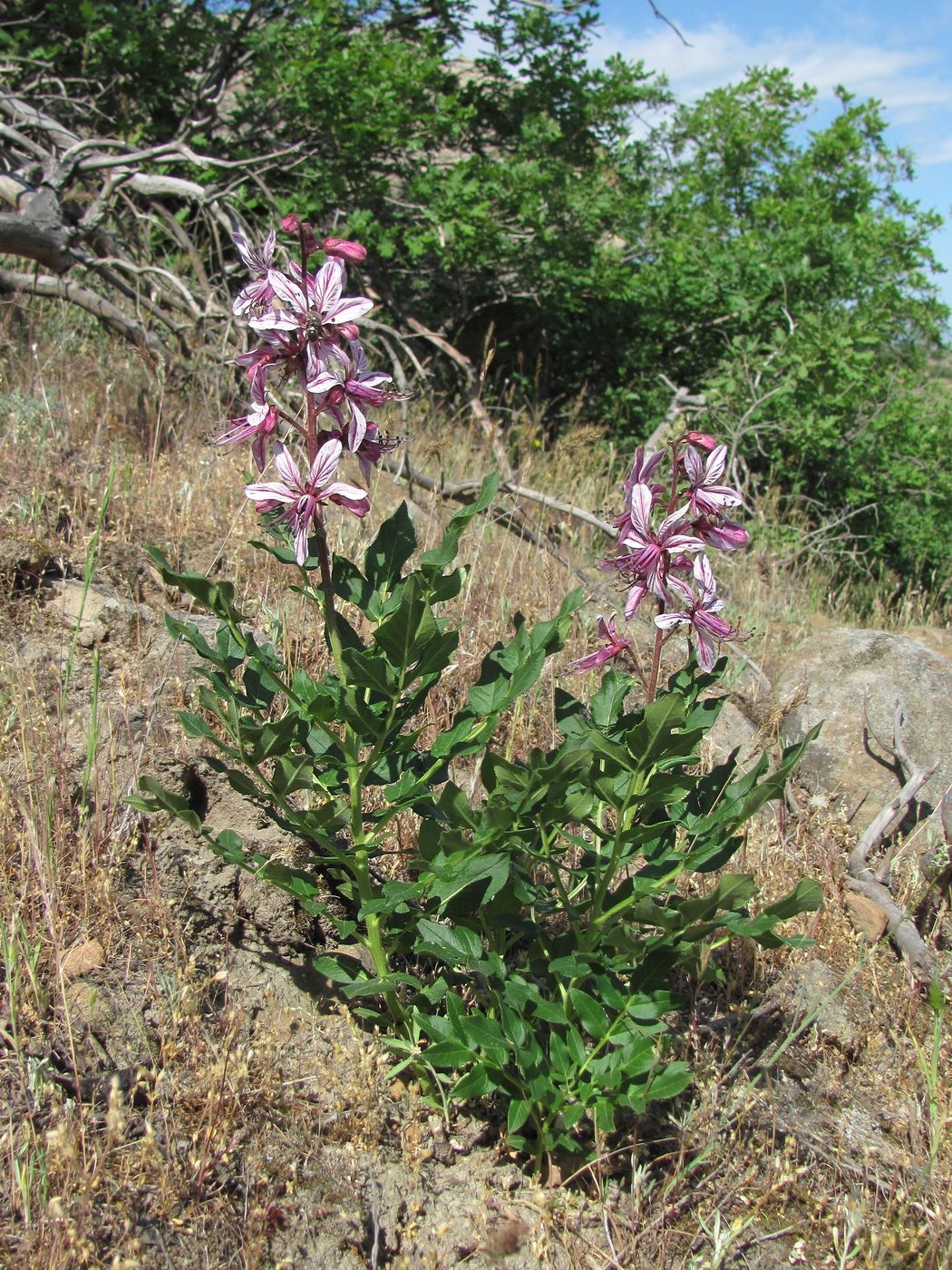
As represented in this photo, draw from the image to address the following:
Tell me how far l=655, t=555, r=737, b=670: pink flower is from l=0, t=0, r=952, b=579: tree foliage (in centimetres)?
500

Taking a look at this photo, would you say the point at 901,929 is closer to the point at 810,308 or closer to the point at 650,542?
the point at 650,542

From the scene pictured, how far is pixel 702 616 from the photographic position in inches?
88.5

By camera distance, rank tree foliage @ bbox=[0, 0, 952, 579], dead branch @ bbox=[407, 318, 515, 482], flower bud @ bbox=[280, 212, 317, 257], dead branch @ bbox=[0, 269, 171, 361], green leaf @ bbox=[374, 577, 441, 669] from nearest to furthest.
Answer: green leaf @ bbox=[374, 577, 441, 669] < flower bud @ bbox=[280, 212, 317, 257] < dead branch @ bbox=[0, 269, 171, 361] < dead branch @ bbox=[407, 318, 515, 482] < tree foliage @ bbox=[0, 0, 952, 579]

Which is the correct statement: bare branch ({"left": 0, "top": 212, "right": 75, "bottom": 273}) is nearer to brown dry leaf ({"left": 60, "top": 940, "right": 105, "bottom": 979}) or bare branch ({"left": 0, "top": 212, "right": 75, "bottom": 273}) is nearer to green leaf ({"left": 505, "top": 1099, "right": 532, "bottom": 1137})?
brown dry leaf ({"left": 60, "top": 940, "right": 105, "bottom": 979})

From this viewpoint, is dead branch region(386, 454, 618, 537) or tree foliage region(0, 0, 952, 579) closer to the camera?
dead branch region(386, 454, 618, 537)

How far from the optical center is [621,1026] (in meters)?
2.12

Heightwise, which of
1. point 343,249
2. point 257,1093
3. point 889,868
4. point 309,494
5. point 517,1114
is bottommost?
point 257,1093

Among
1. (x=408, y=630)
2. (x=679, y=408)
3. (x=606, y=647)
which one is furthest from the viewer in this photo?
(x=679, y=408)

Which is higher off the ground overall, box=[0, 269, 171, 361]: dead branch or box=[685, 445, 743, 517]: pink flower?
box=[685, 445, 743, 517]: pink flower

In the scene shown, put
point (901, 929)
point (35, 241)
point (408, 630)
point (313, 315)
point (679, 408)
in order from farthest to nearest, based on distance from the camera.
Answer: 1. point (679, 408)
2. point (35, 241)
3. point (901, 929)
4. point (313, 315)
5. point (408, 630)

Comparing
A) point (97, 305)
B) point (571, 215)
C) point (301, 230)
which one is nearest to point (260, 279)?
point (301, 230)

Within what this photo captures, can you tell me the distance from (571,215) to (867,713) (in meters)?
4.89

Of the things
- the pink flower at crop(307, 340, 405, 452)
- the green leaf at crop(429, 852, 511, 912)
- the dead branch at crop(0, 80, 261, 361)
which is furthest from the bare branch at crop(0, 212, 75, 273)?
the green leaf at crop(429, 852, 511, 912)

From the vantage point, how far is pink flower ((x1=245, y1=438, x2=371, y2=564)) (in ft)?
6.68
